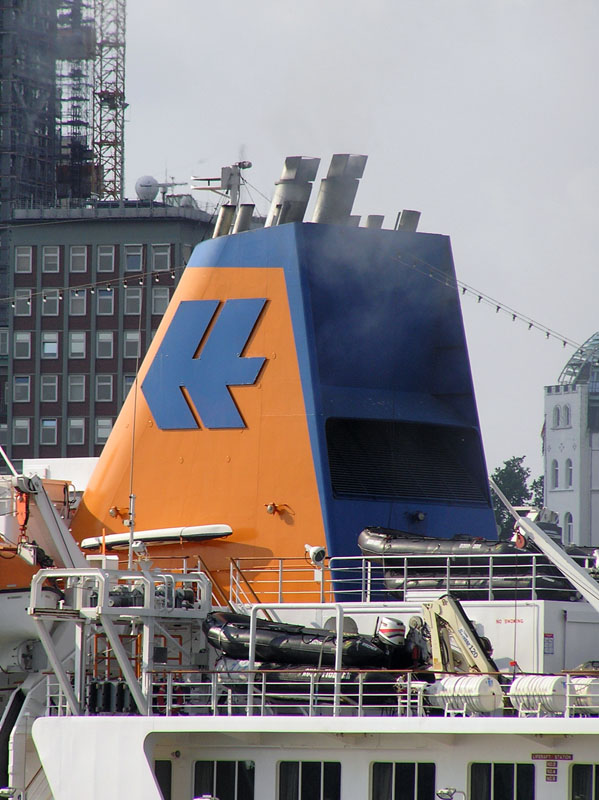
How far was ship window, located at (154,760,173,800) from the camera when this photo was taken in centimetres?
1805

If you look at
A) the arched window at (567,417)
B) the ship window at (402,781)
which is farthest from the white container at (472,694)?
the arched window at (567,417)

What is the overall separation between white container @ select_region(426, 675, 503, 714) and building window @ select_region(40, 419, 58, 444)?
70.8 metres

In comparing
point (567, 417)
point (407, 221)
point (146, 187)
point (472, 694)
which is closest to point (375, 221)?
point (407, 221)

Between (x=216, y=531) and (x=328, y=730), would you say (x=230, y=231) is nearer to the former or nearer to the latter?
(x=216, y=531)

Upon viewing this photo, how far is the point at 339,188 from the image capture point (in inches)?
950

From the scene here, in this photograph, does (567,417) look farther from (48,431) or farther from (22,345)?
(22,345)

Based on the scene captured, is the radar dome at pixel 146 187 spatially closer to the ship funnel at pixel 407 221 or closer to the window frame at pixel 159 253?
the window frame at pixel 159 253

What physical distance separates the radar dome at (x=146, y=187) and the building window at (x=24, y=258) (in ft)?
29.8

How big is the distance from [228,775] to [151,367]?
8.30 meters

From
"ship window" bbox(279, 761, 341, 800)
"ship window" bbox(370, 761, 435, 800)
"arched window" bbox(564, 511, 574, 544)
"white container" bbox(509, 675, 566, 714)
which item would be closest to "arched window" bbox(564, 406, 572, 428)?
"arched window" bbox(564, 511, 574, 544)

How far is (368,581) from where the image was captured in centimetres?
2016

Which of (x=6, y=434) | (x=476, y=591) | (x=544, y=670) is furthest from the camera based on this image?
(x=6, y=434)

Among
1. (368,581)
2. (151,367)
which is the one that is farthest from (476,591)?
(151,367)

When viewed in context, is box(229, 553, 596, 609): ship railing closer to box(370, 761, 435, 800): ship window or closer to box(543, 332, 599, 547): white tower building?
box(370, 761, 435, 800): ship window
